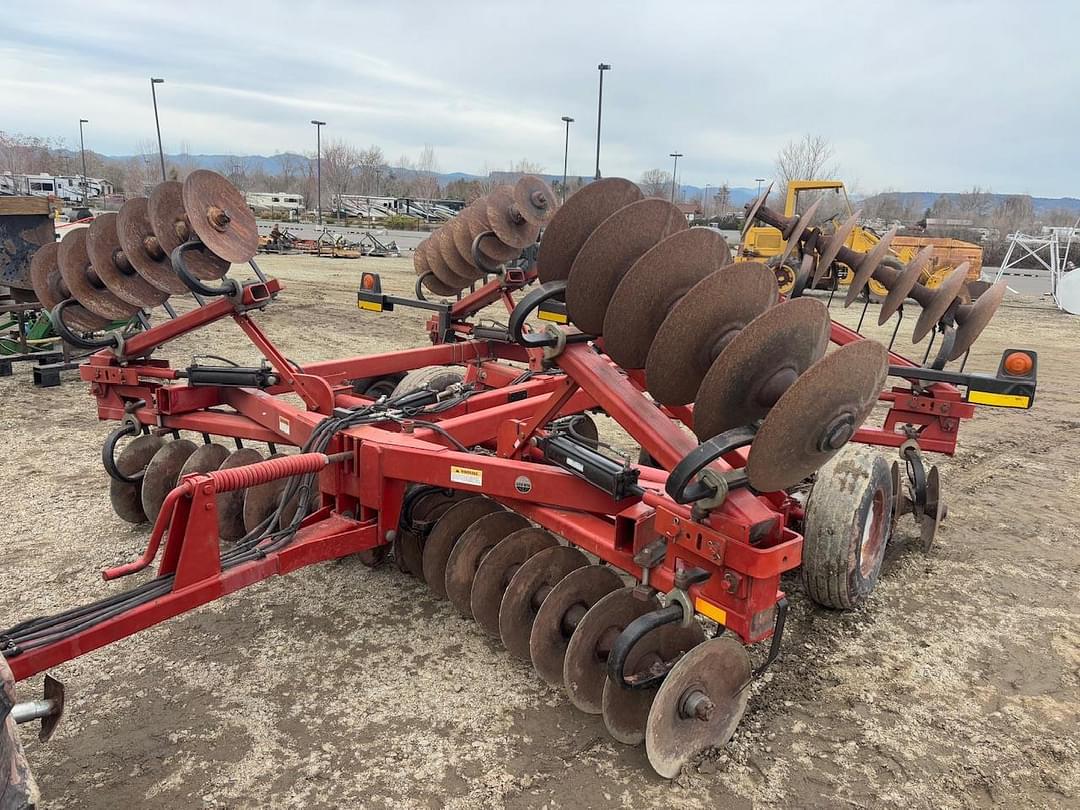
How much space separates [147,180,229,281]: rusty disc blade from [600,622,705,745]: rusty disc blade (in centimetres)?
297

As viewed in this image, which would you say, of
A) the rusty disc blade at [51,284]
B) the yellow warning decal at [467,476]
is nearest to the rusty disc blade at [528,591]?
the yellow warning decal at [467,476]

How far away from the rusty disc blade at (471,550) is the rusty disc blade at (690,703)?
3.74 ft

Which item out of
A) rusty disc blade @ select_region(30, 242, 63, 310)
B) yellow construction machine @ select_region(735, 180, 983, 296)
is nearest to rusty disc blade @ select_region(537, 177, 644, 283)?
rusty disc blade @ select_region(30, 242, 63, 310)

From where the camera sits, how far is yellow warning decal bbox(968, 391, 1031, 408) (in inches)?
166

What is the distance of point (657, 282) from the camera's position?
2.44m

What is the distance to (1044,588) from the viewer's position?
410 centimetres

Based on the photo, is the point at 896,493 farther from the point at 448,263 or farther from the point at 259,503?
the point at 448,263

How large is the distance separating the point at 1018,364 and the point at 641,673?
3063 mm

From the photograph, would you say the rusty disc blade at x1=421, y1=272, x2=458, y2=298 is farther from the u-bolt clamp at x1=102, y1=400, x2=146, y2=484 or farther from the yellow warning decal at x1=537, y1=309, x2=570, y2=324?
the u-bolt clamp at x1=102, y1=400, x2=146, y2=484

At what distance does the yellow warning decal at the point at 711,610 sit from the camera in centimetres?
251

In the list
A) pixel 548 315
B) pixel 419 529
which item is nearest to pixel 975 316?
pixel 548 315

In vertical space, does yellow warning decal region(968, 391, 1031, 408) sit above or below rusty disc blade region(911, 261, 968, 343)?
below

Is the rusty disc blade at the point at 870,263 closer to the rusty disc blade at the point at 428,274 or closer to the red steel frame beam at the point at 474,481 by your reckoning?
the red steel frame beam at the point at 474,481

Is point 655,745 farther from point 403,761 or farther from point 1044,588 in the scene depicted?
point 1044,588
